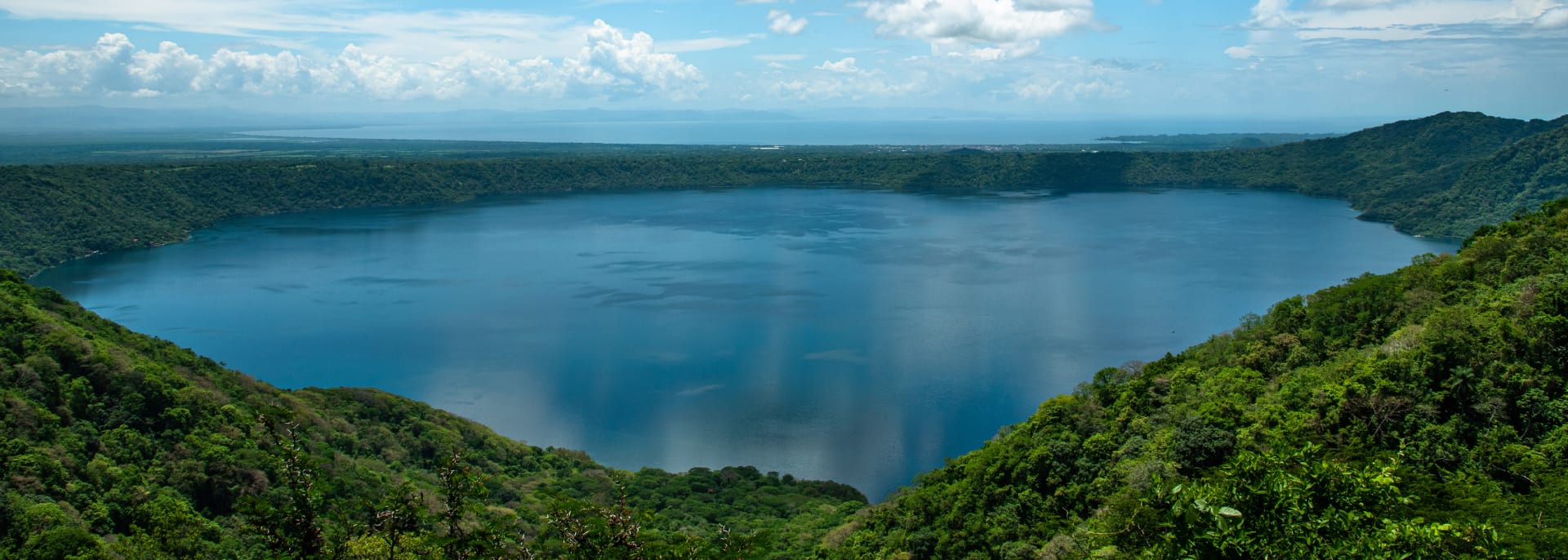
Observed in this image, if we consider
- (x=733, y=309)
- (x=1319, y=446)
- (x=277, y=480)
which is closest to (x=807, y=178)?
(x=733, y=309)

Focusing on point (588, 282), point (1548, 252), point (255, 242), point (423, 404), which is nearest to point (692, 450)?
point (423, 404)

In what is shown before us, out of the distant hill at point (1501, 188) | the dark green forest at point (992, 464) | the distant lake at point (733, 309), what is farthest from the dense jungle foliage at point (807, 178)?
the dark green forest at point (992, 464)

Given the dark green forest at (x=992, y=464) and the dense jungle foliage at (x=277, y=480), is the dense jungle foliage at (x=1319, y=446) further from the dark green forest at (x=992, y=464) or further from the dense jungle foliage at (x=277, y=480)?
the dense jungle foliage at (x=277, y=480)

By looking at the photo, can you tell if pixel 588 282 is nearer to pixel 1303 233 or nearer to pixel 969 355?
pixel 969 355

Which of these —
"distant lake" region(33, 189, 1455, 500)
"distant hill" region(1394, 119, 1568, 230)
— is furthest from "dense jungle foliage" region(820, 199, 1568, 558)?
"distant hill" region(1394, 119, 1568, 230)

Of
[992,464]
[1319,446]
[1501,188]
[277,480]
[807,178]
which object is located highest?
[1319,446]

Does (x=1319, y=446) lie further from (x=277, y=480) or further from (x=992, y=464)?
(x=277, y=480)
